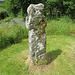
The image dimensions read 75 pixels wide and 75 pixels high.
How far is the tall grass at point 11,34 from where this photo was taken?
5629 millimetres

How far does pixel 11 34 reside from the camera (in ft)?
19.8

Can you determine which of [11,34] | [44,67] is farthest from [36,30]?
[11,34]

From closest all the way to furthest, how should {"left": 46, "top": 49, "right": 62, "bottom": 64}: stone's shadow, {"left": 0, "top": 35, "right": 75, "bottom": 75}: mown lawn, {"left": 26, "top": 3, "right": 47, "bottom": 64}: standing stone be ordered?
1. {"left": 26, "top": 3, "right": 47, "bottom": 64}: standing stone
2. {"left": 0, "top": 35, "right": 75, "bottom": 75}: mown lawn
3. {"left": 46, "top": 49, "right": 62, "bottom": 64}: stone's shadow

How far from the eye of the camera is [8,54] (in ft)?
14.9

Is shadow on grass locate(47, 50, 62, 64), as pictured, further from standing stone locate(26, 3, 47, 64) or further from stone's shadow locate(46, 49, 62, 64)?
standing stone locate(26, 3, 47, 64)

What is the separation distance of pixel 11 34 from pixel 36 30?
3467mm

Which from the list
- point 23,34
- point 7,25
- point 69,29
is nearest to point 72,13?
point 69,29

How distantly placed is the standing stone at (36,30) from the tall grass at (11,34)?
2935 mm

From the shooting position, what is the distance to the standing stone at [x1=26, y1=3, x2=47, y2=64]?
9.60 ft

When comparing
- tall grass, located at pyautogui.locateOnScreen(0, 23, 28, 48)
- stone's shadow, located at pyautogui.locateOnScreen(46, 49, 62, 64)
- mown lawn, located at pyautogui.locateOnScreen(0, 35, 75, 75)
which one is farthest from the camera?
tall grass, located at pyautogui.locateOnScreen(0, 23, 28, 48)

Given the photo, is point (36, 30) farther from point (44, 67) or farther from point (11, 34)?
point (11, 34)

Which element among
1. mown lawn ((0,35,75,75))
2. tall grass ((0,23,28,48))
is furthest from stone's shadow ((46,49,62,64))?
tall grass ((0,23,28,48))

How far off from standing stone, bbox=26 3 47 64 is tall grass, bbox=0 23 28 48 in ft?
9.63

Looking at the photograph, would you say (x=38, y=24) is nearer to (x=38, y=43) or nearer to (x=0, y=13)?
(x=38, y=43)
